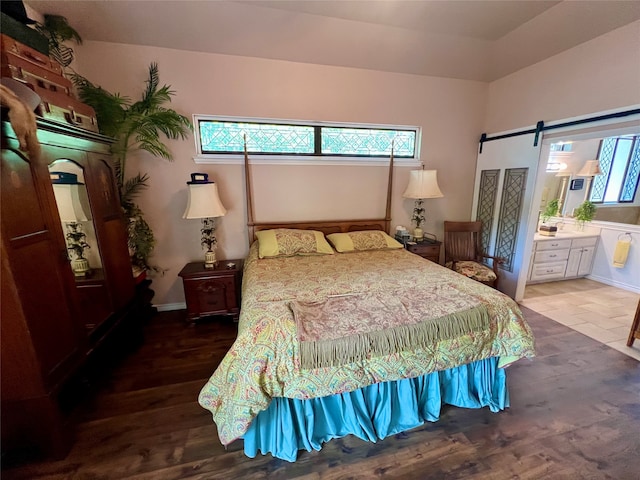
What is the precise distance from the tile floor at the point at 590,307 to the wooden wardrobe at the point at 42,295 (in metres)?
4.27

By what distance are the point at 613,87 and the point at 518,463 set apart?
10.3 ft

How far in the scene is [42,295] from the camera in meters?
1.41

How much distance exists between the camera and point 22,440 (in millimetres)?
1387

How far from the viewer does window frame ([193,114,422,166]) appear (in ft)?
9.52

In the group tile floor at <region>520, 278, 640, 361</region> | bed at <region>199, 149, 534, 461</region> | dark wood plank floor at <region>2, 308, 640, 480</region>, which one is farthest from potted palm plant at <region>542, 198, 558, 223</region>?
bed at <region>199, 149, 534, 461</region>

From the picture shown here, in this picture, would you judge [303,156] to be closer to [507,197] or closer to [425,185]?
[425,185]

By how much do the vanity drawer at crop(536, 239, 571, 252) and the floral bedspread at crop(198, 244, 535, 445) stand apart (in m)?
2.51

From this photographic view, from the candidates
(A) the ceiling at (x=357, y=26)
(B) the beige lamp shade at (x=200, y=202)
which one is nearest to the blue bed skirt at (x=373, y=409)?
(B) the beige lamp shade at (x=200, y=202)

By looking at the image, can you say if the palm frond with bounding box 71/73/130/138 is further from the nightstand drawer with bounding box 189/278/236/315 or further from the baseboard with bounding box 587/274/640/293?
the baseboard with bounding box 587/274/640/293

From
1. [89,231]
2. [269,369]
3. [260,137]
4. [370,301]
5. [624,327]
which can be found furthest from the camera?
[260,137]

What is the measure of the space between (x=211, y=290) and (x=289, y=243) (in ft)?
3.09

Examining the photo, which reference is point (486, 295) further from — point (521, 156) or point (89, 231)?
point (89, 231)

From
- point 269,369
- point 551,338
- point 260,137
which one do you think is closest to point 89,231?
point 269,369

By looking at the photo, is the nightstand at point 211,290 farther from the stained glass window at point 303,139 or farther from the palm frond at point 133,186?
the stained glass window at point 303,139
